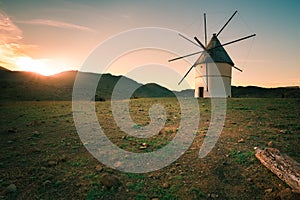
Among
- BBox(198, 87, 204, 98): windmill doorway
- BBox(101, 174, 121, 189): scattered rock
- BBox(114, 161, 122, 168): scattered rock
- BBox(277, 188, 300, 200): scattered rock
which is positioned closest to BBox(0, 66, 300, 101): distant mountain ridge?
BBox(198, 87, 204, 98): windmill doorway

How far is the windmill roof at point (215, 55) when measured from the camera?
29.9 metres

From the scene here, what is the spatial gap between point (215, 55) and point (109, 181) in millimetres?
Answer: 28261

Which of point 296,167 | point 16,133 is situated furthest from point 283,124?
point 16,133

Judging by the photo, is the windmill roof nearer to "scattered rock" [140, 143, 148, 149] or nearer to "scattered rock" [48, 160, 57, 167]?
"scattered rock" [140, 143, 148, 149]

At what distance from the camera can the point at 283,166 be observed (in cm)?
579

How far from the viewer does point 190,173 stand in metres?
6.43

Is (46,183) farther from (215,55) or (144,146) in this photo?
(215,55)

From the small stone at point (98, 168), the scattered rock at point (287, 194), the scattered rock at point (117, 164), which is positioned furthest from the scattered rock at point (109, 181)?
the scattered rock at point (287, 194)

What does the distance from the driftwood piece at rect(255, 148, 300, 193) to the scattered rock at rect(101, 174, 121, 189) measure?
4.58 m

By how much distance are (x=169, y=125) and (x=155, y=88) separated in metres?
127

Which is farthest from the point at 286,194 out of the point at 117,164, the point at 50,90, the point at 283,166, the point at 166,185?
the point at 50,90

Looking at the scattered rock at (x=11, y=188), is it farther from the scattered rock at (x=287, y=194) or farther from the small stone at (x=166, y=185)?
the scattered rock at (x=287, y=194)

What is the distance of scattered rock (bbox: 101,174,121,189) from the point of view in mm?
5702

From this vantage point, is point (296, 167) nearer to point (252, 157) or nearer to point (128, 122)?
point (252, 157)
